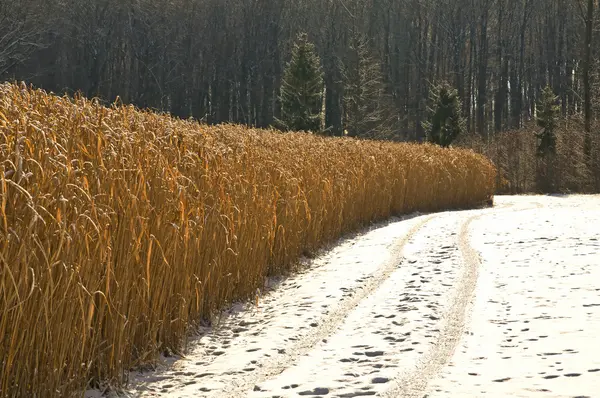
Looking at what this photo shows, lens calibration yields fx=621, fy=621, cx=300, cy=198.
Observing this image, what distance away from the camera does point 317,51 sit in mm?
49656

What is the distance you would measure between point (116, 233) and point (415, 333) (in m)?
2.14

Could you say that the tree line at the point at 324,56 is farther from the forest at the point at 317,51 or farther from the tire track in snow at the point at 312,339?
the tire track in snow at the point at 312,339

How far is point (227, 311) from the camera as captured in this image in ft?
17.3

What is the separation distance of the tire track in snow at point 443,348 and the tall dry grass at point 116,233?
5.13 ft

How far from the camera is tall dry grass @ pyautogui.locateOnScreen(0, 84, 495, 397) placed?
9.45ft

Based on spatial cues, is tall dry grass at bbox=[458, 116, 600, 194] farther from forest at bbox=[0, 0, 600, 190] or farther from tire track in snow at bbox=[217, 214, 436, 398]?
tire track in snow at bbox=[217, 214, 436, 398]

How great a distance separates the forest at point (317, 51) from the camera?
4031 cm

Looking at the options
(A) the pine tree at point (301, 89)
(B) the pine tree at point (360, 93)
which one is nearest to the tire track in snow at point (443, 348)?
(A) the pine tree at point (301, 89)

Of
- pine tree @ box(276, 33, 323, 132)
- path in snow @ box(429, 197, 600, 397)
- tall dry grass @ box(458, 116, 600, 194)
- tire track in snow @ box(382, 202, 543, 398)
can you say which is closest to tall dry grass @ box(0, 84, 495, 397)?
tire track in snow @ box(382, 202, 543, 398)

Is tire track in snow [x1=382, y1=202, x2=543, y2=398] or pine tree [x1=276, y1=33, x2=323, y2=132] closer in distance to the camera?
tire track in snow [x1=382, y1=202, x2=543, y2=398]

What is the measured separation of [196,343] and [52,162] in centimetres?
183

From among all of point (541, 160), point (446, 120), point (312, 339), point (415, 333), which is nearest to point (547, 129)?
point (541, 160)

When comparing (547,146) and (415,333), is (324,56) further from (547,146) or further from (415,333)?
(415,333)

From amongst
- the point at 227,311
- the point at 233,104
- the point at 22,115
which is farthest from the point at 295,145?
the point at 233,104
